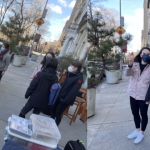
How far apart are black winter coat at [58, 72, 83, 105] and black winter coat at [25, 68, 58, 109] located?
0.25 meters

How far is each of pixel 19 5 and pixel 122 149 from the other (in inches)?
859

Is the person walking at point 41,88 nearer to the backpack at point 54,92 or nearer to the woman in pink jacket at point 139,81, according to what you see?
the backpack at point 54,92

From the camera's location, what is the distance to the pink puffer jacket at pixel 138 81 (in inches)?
93.7

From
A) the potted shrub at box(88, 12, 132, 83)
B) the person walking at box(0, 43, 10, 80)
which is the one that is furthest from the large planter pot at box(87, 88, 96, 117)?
the person walking at box(0, 43, 10, 80)

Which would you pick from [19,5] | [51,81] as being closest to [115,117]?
[51,81]

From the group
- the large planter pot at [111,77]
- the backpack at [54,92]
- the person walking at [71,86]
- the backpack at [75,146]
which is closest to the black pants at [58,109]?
the person walking at [71,86]

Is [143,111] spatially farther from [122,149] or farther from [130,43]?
[130,43]

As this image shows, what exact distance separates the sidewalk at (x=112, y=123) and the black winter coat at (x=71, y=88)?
635 millimetres

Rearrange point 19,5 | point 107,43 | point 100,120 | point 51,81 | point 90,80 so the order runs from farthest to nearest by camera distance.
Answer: point 19,5, point 107,43, point 90,80, point 100,120, point 51,81

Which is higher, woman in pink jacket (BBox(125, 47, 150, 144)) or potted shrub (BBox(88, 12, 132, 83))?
potted shrub (BBox(88, 12, 132, 83))

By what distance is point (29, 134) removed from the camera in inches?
59.5

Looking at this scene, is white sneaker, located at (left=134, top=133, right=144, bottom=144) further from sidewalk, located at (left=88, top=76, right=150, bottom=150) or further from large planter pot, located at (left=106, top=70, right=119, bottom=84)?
large planter pot, located at (left=106, top=70, right=119, bottom=84)

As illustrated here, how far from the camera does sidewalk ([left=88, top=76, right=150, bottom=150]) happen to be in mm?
2307

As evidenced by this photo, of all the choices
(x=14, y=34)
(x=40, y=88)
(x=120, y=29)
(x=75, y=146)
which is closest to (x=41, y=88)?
(x=40, y=88)
